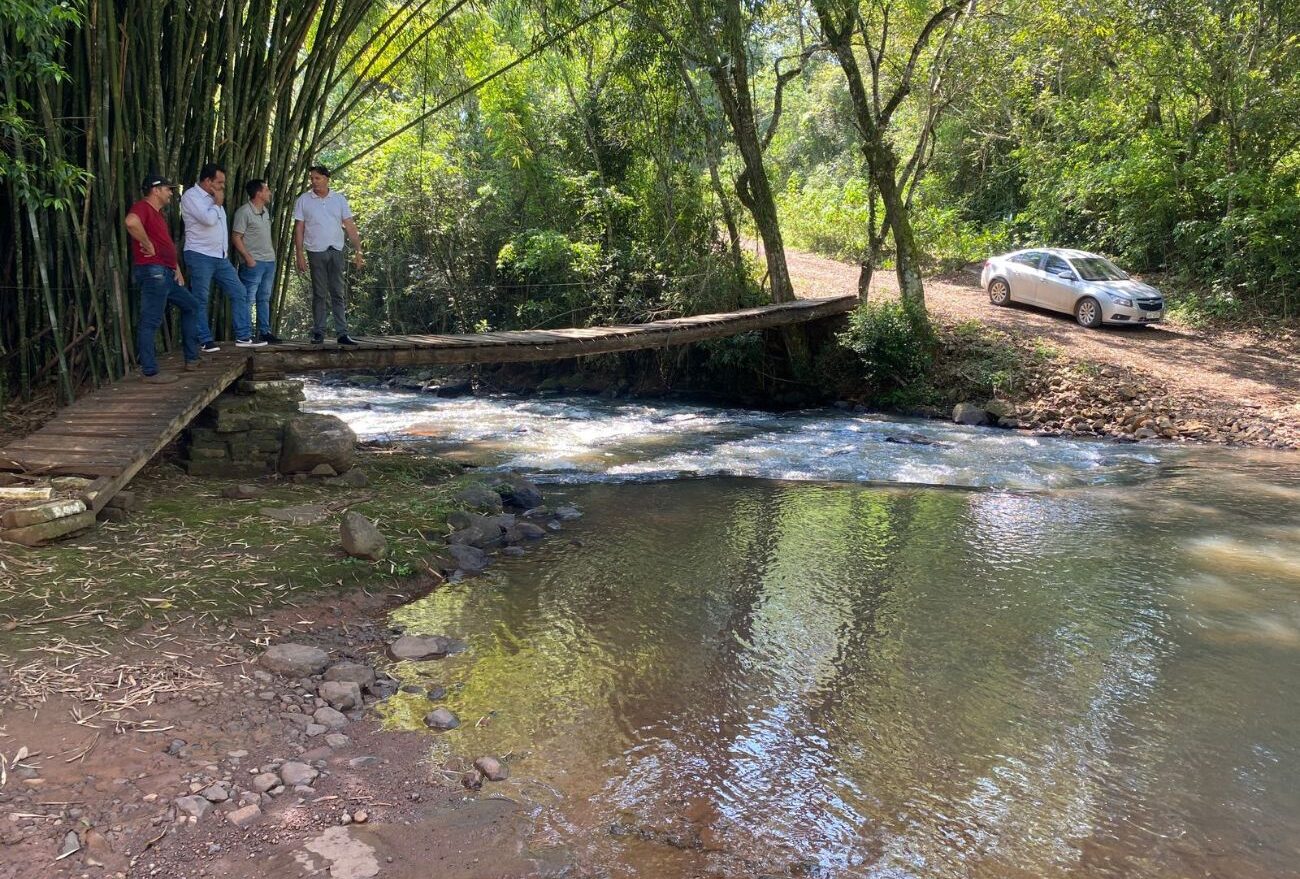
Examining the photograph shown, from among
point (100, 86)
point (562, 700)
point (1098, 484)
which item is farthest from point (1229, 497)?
point (100, 86)

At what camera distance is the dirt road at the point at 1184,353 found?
36.1 ft

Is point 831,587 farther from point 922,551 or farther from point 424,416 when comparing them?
point 424,416

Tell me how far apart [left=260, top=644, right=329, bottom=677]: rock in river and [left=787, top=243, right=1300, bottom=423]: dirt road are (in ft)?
35.8

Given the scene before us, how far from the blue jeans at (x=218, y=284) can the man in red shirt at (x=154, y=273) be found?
0.33 ft

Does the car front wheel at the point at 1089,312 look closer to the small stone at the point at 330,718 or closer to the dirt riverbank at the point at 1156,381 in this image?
the dirt riverbank at the point at 1156,381

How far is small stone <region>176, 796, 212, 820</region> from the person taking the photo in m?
2.84

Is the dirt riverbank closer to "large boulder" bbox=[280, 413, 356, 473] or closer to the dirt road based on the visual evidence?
the dirt road

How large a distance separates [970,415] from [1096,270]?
4811 millimetres

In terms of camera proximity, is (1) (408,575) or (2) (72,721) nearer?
(2) (72,721)

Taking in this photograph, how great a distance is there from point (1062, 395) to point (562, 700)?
9500 mm

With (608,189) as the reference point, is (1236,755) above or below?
below

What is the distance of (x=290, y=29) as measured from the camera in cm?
684

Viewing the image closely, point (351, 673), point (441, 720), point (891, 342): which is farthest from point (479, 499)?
point (891, 342)

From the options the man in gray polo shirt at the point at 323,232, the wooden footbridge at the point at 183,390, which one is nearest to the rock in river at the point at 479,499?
the wooden footbridge at the point at 183,390
